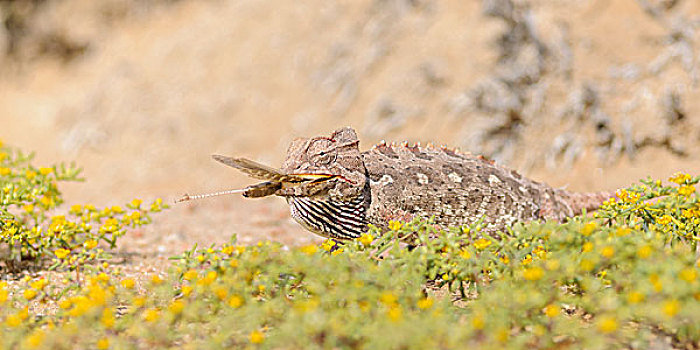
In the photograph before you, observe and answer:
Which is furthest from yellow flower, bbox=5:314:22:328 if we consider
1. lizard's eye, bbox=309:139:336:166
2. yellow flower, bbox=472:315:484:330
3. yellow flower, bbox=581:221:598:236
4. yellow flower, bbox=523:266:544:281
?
yellow flower, bbox=581:221:598:236

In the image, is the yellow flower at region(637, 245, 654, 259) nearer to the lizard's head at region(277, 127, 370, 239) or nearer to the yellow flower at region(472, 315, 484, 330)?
the yellow flower at region(472, 315, 484, 330)

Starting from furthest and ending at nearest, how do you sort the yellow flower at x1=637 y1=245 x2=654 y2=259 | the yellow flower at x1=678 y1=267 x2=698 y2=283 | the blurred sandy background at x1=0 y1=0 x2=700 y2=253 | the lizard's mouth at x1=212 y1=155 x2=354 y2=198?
the blurred sandy background at x1=0 y1=0 x2=700 y2=253 → the lizard's mouth at x1=212 y1=155 x2=354 y2=198 → the yellow flower at x1=637 y1=245 x2=654 y2=259 → the yellow flower at x1=678 y1=267 x2=698 y2=283

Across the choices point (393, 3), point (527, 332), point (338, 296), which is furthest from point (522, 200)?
point (393, 3)

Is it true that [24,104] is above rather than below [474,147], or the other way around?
above

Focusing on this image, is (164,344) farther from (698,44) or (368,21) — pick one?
(368,21)

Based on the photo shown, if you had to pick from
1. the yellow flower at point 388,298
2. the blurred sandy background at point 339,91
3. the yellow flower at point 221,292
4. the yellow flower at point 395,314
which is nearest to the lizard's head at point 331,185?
the yellow flower at point 221,292
